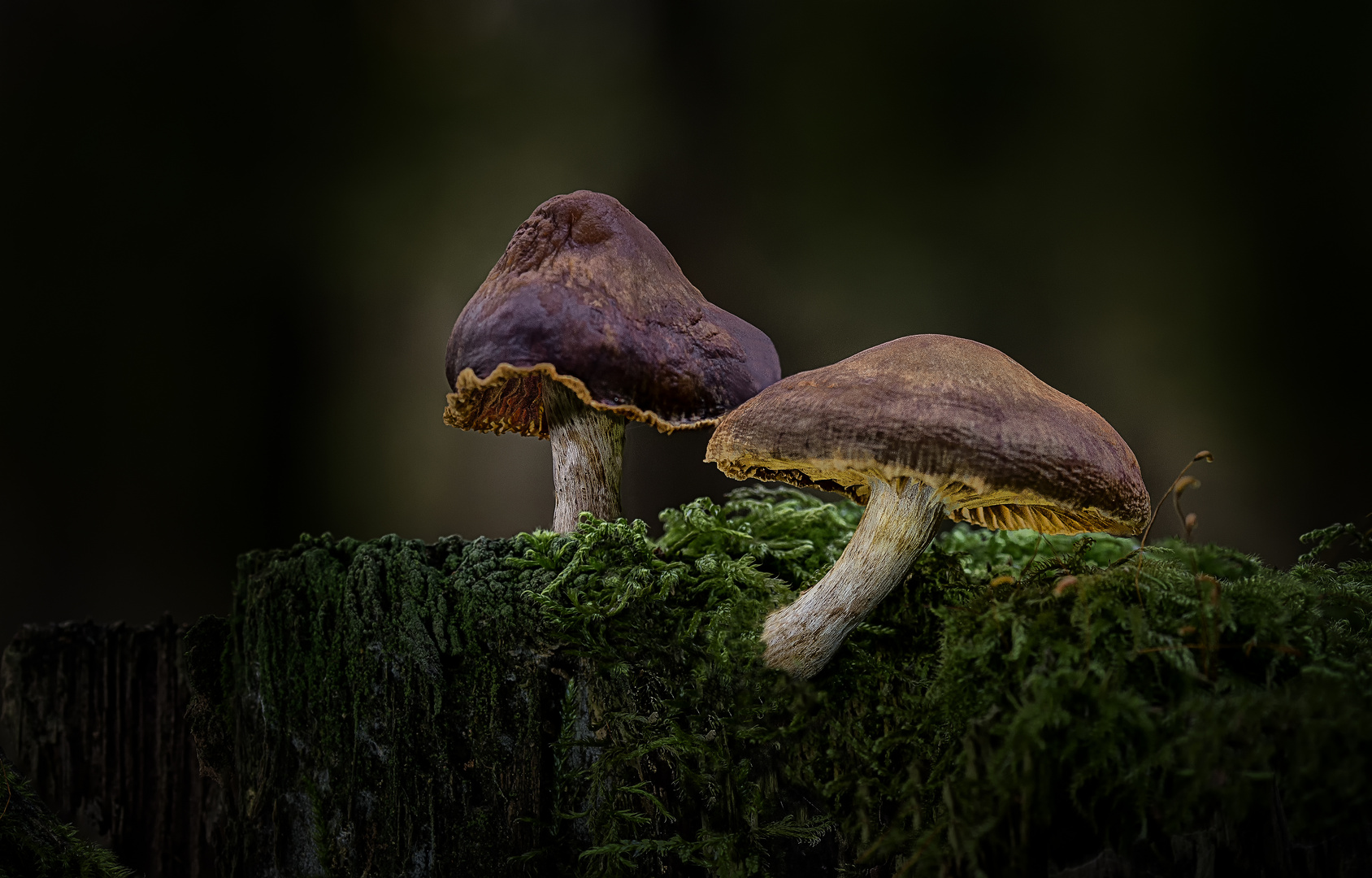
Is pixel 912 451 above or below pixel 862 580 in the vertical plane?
above

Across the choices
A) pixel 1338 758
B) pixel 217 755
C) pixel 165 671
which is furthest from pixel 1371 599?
pixel 165 671

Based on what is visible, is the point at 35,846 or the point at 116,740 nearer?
the point at 35,846

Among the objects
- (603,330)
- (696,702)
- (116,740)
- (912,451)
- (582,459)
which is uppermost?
(603,330)

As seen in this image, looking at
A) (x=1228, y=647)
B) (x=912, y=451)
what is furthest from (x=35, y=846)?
(x=1228, y=647)

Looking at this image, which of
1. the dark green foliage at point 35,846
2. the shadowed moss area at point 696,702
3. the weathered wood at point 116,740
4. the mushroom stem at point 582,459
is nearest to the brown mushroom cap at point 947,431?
the shadowed moss area at point 696,702

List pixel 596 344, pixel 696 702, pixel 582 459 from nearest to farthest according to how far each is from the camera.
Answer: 1. pixel 696 702
2. pixel 596 344
3. pixel 582 459

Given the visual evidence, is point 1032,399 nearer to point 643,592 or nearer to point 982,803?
point 982,803

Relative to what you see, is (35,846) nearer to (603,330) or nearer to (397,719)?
(397,719)

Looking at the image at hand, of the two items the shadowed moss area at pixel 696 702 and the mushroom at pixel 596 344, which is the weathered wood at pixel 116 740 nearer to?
the shadowed moss area at pixel 696 702
